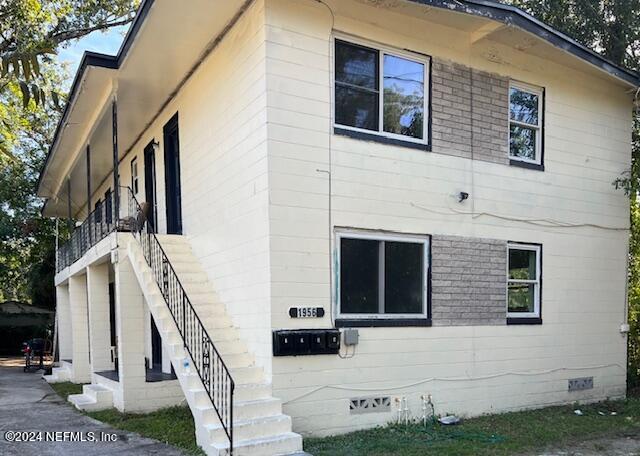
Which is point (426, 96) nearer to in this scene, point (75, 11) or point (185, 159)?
point (185, 159)

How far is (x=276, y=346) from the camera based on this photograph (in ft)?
21.0

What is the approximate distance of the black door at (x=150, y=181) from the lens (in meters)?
11.8

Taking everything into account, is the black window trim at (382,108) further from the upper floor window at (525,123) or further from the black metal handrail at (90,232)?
the black metal handrail at (90,232)

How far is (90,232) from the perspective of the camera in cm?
1138

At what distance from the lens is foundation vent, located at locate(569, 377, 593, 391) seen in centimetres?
909

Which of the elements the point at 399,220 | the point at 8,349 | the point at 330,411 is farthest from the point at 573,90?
the point at 8,349

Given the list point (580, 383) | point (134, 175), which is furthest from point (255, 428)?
point (134, 175)

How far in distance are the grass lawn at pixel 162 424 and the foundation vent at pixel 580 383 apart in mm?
6246

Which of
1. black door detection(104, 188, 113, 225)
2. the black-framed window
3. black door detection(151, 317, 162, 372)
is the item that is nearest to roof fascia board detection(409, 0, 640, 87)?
black door detection(104, 188, 113, 225)

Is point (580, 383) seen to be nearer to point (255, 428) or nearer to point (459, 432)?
point (459, 432)

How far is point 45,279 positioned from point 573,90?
2219 cm

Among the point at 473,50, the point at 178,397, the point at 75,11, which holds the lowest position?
the point at 178,397

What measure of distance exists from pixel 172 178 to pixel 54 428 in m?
4.99

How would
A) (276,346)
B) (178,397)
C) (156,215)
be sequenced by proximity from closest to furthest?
1. (276,346)
2. (178,397)
3. (156,215)
